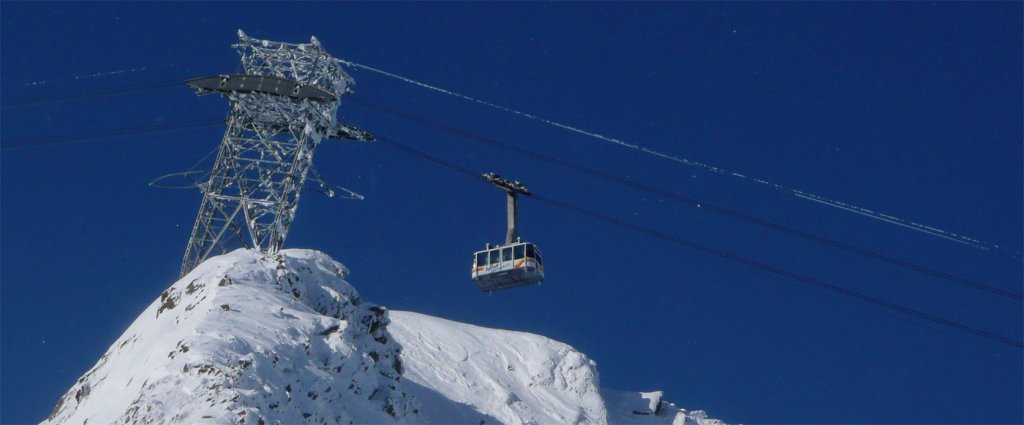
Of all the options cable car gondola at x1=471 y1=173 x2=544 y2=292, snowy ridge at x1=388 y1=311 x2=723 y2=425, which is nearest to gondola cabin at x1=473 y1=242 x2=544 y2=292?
cable car gondola at x1=471 y1=173 x2=544 y2=292

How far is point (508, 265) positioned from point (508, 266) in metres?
0.04

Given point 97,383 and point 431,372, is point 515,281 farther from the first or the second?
point 431,372

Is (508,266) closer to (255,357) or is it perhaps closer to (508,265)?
(508,265)

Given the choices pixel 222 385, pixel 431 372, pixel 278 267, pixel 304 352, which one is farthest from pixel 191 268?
pixel 431 372

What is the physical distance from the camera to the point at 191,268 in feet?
186

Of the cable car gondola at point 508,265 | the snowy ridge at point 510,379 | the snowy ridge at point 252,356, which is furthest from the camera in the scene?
the snowy ridge at point 510,379

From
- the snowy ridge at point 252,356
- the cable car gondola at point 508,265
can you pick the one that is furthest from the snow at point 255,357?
the cable car gondola at point 508,265

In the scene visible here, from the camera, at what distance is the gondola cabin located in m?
53.3

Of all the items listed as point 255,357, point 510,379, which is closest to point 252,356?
point 255,357

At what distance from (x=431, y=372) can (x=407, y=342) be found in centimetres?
464

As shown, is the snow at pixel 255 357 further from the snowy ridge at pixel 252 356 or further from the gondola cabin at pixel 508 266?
the gondola cabin at pixel 508 266

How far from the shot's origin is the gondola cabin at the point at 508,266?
A: 5331 cm

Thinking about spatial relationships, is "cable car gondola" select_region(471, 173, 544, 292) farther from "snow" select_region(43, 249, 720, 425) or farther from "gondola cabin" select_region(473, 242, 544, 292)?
"snow" select_region(43, 249, 720, 425)

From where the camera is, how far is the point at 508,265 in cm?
5331
